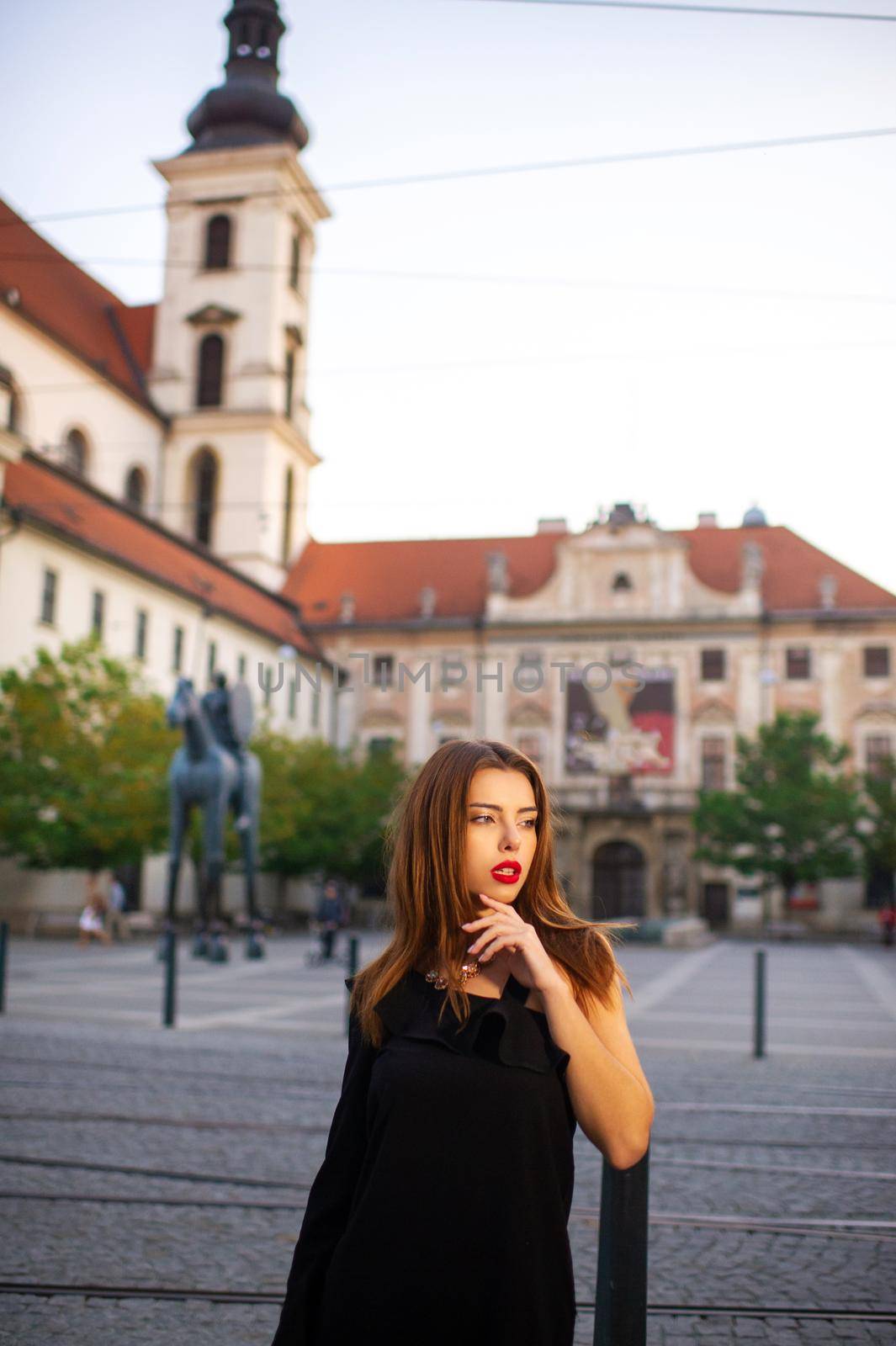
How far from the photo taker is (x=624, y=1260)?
2.51 metres

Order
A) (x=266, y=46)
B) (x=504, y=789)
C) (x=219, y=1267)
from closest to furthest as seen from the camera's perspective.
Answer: (x=504, y=789) → (x=219, y=1267) → (x=266, y=46)

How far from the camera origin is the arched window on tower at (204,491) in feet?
178

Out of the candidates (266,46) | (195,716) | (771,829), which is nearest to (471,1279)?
(195,716)

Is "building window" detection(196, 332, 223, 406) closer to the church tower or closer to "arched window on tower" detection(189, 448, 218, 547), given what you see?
the church tower

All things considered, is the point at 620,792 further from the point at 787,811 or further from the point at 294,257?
the point at 294,257

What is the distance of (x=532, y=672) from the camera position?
2016 inches

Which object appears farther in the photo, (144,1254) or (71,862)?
(71,862)

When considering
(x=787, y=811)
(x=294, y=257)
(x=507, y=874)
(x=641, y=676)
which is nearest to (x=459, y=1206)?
(x=507, y=874)

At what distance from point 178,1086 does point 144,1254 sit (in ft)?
13.2

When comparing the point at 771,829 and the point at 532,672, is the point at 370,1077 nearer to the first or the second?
the point at 771,829

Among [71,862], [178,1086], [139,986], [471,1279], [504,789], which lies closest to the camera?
[471,1279]

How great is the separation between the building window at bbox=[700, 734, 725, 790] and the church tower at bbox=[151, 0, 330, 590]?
62.7 feet

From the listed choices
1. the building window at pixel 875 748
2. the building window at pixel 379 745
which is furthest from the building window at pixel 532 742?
the building window at pixel 875 748

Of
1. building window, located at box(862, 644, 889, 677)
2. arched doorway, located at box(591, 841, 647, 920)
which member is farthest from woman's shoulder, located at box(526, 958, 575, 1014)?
building window, located at box(862, 644, 889, 677)
